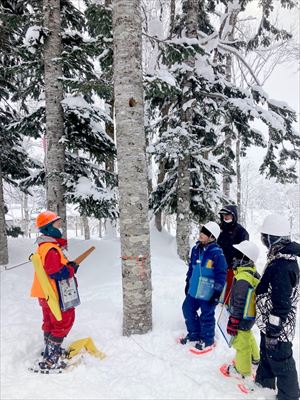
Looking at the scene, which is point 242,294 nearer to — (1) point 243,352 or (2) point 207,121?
(1) point 243,352

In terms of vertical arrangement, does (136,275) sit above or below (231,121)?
below

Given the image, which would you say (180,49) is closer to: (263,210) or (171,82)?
(171,82)

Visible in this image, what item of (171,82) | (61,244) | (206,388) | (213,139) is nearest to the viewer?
(206,388)

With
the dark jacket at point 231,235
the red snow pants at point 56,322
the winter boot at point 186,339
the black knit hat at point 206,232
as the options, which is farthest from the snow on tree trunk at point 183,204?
the red snow pants at point 56,322

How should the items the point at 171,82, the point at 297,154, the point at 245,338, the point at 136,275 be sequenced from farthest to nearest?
1. the point at 297,154
2. the point at 171,82
3. the point at 136,275
4. the point at 245,338

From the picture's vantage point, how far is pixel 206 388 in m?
3.69

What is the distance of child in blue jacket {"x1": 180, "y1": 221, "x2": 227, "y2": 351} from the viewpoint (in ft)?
15.6

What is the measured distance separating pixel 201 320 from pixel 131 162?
2.58m

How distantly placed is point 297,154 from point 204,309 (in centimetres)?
730

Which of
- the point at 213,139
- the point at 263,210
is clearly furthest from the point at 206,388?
the point at 263,210

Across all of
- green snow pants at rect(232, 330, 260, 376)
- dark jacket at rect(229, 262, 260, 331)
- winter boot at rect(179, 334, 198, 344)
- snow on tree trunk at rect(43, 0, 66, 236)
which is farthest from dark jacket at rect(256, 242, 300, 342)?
snow on tree trunk at rect(43, 0, 66, 236)

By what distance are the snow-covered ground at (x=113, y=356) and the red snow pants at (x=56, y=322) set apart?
19.1 inches

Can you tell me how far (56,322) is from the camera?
436 centimetres

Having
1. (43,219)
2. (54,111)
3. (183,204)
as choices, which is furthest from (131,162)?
(183,204)
